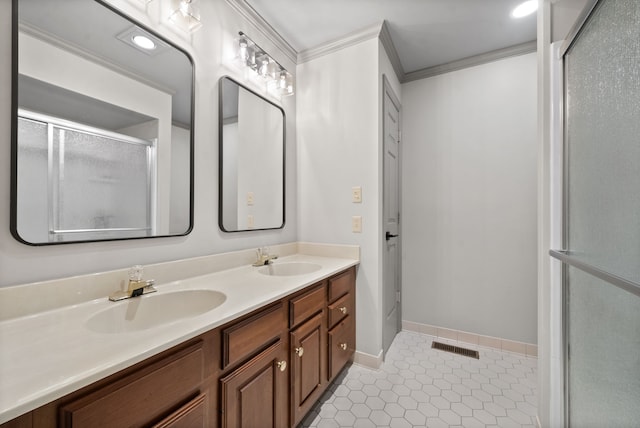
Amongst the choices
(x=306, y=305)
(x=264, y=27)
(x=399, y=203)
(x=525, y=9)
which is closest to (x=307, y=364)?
(x=306, y=305)

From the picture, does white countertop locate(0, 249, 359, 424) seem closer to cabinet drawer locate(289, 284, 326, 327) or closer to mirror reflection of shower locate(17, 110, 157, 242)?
cabinet drawer locate(289, 284, 326, 327)

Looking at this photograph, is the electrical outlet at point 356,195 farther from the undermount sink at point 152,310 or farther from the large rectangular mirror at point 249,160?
the undermount sink at point 152,310

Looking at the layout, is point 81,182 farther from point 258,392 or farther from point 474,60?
point 474,60

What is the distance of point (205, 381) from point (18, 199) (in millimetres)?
866

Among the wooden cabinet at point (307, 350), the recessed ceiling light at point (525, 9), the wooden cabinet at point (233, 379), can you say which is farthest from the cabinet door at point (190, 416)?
the recessed ceiling light at point (525, 9)

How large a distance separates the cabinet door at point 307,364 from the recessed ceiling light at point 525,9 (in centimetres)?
237

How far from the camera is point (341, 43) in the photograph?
2020mm

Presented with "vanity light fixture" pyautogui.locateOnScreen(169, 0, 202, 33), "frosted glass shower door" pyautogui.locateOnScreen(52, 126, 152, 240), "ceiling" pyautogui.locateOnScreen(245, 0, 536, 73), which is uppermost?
"ceiling" pyautogui.locateOnScreen(245, 0, 536, 73)

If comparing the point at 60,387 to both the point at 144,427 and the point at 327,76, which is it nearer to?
the point at 144,427

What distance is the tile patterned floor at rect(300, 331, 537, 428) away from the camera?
1.45 m

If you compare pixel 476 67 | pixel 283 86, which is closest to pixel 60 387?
pixel 283 86

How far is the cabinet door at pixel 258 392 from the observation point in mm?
917

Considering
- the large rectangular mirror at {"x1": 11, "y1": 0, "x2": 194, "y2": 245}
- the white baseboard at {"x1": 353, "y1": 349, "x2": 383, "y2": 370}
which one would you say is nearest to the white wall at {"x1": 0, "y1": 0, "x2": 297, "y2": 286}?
the large rectangular mirror at {"x1": 11, "y1": 0, "x2": 194, "y2": 245}

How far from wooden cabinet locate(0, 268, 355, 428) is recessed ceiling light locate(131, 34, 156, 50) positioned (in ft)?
4.26
